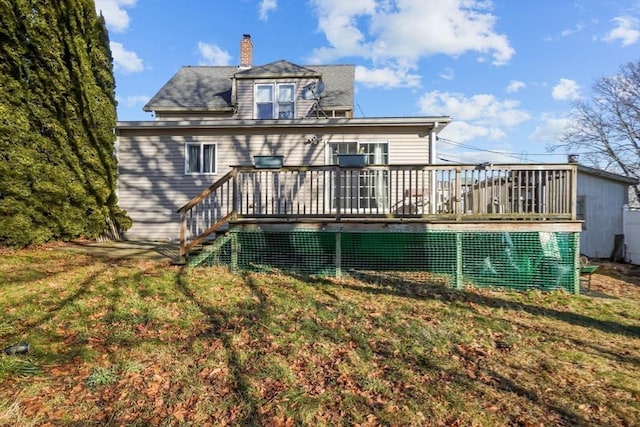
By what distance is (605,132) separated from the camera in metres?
22.9

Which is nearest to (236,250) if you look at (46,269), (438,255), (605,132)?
(46,269)

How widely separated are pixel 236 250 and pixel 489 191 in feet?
15.7

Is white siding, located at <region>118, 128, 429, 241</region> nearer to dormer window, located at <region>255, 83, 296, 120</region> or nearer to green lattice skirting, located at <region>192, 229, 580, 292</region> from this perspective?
dormer window, located at <region>255, 83, 296, 120</region>

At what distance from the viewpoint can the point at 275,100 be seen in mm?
13180

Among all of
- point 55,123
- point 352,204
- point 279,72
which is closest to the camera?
point 352,204

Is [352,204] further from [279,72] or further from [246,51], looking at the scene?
[246,51]

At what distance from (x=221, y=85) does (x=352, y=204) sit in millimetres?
10109

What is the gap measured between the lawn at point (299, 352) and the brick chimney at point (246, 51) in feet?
40.4

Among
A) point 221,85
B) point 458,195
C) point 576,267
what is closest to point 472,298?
point 458,195

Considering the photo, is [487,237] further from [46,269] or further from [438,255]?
[46,269]

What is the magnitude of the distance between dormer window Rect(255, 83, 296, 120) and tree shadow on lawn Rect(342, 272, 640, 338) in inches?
302

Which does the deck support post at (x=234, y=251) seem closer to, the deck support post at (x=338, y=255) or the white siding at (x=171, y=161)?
the deck support post at (x=338, y=255)

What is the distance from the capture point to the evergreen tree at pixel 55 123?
736cm

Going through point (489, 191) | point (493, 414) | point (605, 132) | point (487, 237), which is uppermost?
point (605, 132)
